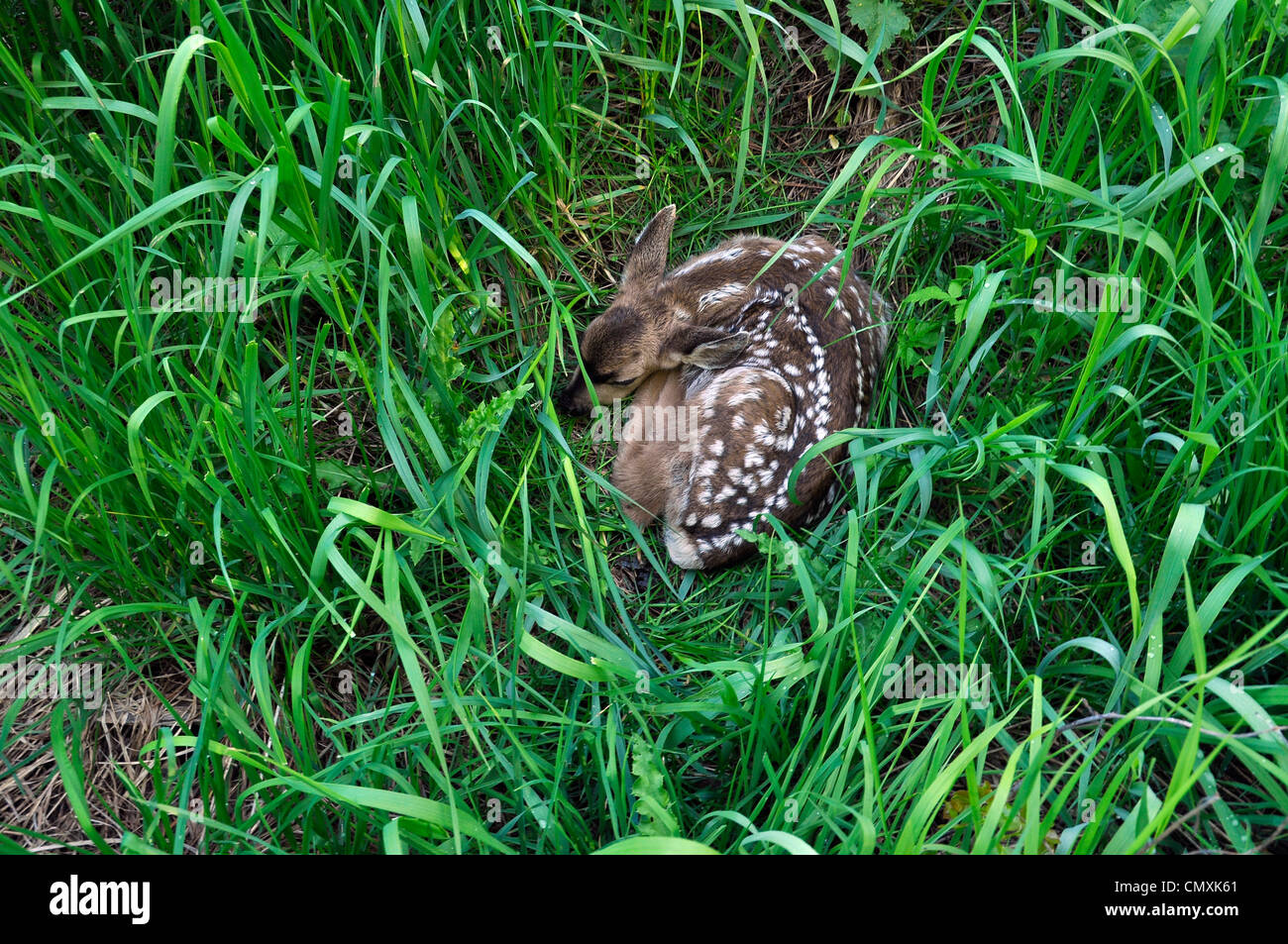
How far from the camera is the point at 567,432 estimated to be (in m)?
3.39

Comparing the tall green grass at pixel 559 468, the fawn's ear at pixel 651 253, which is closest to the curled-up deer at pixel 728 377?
the fawn's ear at pixel 651 253

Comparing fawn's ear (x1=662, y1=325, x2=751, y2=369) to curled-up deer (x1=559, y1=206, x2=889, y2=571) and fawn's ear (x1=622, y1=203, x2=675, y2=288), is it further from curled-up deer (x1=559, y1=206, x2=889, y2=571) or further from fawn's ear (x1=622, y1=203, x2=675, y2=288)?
fawn's ear (x1=622, y1=203, x2=675, y2=288)

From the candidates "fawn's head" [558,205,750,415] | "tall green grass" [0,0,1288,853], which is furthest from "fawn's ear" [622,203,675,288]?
"tall green grass" [0,0,1288,853]

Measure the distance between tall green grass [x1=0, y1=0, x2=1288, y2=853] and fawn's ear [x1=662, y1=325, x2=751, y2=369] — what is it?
427 millimetres

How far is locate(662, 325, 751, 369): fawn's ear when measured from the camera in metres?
3.13

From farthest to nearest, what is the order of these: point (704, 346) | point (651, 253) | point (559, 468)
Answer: point (651, 253)
point (704, 346)
point (559, 468)

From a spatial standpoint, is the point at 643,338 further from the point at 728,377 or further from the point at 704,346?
the point at 728,377

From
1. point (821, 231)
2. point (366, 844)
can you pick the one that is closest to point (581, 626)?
point (366, 844)

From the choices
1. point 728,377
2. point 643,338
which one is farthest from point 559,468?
point 728,377

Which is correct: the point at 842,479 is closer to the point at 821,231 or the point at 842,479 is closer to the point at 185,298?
the point at 821,231

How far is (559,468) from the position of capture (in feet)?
9.94

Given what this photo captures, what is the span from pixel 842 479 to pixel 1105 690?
996 mm

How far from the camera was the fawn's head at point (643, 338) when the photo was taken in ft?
10.4

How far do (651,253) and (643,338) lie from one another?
34cm
